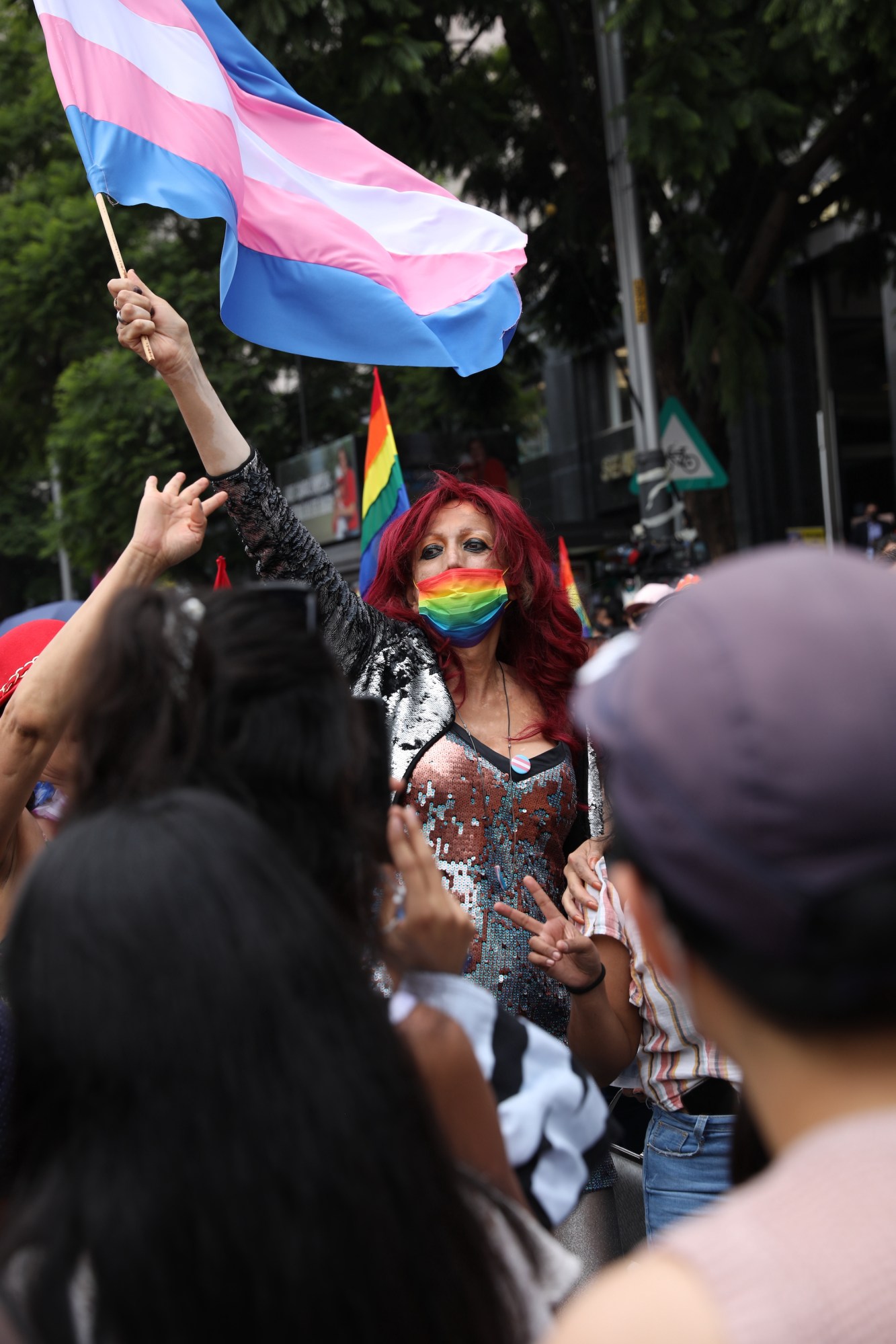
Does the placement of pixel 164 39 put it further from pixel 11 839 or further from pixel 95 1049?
pixel 95 1049

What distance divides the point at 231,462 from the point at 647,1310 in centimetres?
208

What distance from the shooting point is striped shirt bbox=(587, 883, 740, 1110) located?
2.27 meters

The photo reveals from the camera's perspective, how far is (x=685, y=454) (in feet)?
29.7

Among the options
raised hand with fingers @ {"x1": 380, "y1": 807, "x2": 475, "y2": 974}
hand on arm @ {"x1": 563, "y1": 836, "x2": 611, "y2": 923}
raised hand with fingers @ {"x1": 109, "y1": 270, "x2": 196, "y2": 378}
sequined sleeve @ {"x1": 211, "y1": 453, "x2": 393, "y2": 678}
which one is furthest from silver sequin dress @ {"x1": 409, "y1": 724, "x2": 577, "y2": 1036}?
raised hand with fingers @ {"x1": 380, "y1": 807, "x2": 475, "y2": 974}

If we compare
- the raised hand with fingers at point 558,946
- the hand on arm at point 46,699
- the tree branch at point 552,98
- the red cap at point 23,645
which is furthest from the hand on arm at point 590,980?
the tree branch at point 552,98

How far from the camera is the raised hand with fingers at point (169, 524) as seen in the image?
7.25ft

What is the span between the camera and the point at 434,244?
4047mm

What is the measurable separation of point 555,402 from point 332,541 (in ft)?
38.0

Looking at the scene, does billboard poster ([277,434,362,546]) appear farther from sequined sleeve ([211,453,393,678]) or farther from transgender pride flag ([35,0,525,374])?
sequined sleeve ([211,453,393,678])

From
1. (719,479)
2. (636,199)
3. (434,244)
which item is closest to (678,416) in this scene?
(719,479)

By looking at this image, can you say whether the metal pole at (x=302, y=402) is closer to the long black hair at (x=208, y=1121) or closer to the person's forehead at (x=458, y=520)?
the person's forehead at (x=458, y=520)

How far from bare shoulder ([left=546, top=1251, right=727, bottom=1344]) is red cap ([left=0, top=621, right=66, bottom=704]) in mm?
1987

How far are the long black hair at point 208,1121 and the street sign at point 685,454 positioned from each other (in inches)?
325

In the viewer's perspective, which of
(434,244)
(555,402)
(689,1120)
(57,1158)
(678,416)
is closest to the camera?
(57,1158)
